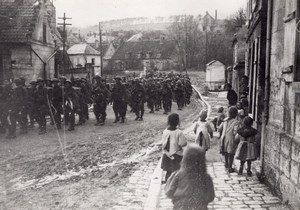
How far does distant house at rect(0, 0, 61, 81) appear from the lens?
77.2ft

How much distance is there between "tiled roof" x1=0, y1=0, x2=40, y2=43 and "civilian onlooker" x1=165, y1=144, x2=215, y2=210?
70.3ft

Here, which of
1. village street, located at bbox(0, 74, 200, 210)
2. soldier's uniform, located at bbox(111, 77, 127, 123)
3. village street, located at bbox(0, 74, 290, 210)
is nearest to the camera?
village street, located at bbox(0, 74, 290, 210)

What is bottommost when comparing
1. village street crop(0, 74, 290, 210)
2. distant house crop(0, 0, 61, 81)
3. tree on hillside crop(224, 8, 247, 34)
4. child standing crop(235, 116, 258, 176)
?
Answer: village street crop(0, 74, 290, 210)

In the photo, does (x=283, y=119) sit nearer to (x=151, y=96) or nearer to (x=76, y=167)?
(x=76, y=167)

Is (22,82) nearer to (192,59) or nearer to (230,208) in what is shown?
(230,208)

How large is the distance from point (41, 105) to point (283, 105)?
935 centimetres

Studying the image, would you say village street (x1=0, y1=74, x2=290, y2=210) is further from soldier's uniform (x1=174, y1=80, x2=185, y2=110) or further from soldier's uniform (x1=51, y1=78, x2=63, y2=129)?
soldier's uniform (x1=174, y1=80, x2=185, y2=110)

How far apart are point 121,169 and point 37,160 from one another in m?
2.17

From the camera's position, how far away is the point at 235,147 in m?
8.56

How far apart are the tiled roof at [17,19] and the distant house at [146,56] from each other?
48.6m

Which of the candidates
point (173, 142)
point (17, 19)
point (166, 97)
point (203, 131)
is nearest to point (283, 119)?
point (173, 142)

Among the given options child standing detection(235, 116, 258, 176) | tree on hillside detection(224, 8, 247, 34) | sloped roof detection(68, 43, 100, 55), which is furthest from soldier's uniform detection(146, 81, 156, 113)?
sloped roof detection(68, 43, 100, 55)

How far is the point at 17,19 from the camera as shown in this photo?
2519cm

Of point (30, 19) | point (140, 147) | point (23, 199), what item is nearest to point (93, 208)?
point (23, 199)
